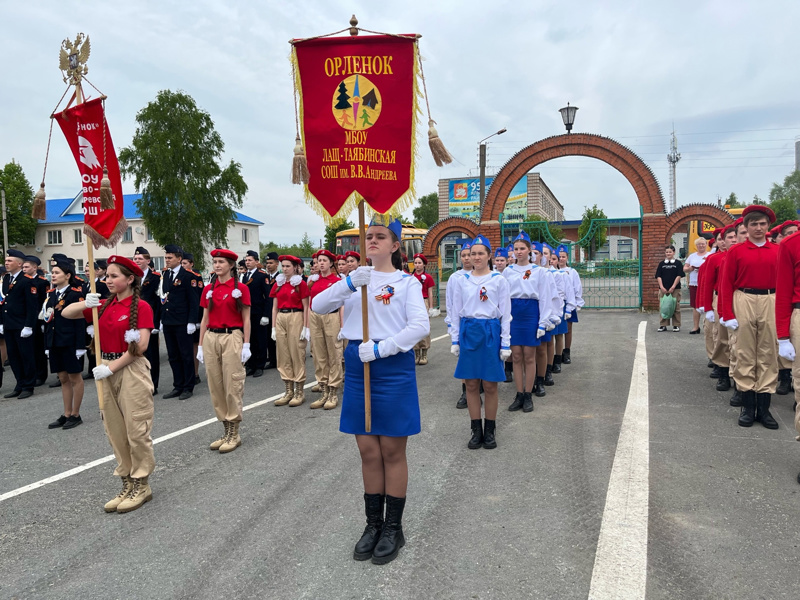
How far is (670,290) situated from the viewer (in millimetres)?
12664

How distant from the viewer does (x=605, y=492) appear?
3871 mm

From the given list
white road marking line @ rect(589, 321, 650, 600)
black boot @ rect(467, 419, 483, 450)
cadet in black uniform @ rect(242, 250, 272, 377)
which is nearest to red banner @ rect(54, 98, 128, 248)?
black boot @ rect(467, 419, 483, 450)

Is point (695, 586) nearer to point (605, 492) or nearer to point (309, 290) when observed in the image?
point (605, 492)

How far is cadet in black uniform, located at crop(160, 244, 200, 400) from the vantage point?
7766 millimetres

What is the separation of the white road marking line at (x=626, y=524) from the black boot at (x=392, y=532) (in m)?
1.07

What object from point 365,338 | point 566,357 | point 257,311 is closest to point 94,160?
point 365,338

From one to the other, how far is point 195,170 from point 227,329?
34277 mm

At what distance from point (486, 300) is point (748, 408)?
9.72ft

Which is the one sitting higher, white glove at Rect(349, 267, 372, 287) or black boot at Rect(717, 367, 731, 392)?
white glove at Rect(349, 267, 372, 287)

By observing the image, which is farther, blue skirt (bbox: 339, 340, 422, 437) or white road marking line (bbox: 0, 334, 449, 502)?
white road marking line (bbox: 0, 334, 449, 502)

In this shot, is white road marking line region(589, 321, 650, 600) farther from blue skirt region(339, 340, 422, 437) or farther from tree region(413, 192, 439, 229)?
tree region(413, 192, 439, 229)

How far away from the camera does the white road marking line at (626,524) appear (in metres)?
2.76

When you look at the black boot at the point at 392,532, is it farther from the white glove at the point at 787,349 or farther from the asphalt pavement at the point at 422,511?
the white glove at the point at 787,349

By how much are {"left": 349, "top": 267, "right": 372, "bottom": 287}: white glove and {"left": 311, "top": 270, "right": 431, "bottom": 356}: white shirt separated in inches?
4.6
